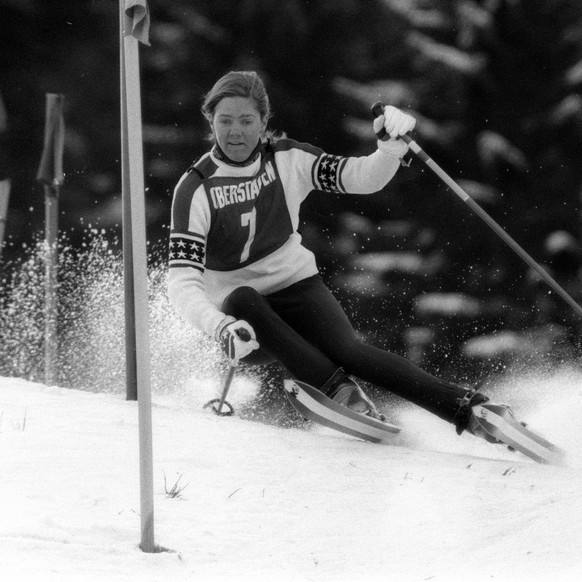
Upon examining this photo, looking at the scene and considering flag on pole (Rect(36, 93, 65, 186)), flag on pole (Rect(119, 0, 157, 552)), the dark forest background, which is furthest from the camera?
the dark forest background

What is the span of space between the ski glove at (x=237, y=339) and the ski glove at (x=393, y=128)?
1.77 feet

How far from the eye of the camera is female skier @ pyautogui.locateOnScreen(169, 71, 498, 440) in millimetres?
2291

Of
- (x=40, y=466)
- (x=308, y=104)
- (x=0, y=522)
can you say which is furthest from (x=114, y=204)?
(x=0, y=522)

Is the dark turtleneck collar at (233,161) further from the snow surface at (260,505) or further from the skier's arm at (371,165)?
the snow surface at (260,505)

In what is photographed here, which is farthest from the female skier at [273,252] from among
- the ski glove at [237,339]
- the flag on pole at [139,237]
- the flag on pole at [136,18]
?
the flag on pole at [136,18]

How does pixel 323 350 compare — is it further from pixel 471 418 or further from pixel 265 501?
pixel 265 501

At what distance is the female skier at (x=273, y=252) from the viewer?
7.52 ft

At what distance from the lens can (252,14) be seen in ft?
14.1

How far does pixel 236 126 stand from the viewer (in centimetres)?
236

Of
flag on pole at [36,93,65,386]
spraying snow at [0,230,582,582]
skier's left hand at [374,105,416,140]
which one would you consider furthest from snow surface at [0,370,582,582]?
flag on pole at [36,93,65,386]

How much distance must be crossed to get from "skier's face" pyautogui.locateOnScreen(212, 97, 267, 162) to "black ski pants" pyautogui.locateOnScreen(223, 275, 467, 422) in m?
0.33

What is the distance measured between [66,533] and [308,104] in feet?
10.0

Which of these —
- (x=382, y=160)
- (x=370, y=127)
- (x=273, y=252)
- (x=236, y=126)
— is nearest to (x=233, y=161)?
(x=236, y=126)

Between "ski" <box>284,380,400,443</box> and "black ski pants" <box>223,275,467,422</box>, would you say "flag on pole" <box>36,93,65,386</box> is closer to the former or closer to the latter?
"black ski pants" <box>223,275,467,422</box>
